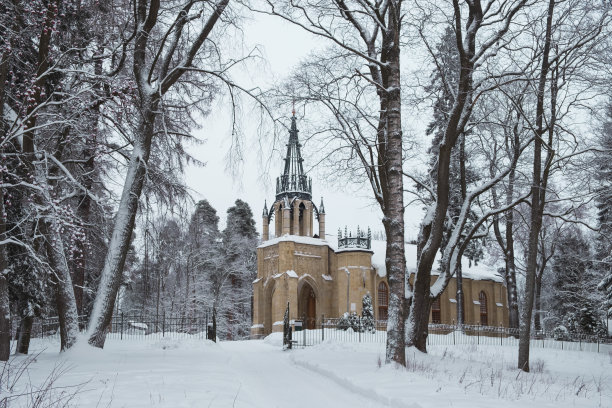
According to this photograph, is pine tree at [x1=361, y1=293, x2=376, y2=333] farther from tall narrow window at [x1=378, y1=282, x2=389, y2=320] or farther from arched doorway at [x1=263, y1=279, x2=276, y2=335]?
arched doorway at [x1=263, y1=279, x2=276, y2=335]

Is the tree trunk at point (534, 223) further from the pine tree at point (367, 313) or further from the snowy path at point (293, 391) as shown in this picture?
the pine tree at point (367, 313)

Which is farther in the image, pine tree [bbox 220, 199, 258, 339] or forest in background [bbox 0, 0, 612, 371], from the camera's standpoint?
pine tree [bbox 220, 199, 258, 339]

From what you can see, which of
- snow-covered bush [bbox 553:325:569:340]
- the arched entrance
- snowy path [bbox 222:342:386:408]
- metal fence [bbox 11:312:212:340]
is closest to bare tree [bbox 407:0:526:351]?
snowy path [bbox 222:342:386:408]

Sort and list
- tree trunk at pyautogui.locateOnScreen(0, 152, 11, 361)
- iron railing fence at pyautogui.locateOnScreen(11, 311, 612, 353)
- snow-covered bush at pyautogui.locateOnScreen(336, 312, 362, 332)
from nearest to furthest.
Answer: tree trunk at pyautogui.locateOnScreen(0, 152, 11, 361), iron railing fence at pyautogui.locateOnScreen(11, 311, 612, 353), snow-covered bush at pyautogui.locateOnScreen(336, 312, 362, 332)

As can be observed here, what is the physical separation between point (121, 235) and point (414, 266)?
33685mm

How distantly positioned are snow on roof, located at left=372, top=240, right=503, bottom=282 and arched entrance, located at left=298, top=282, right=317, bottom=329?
18.6ft

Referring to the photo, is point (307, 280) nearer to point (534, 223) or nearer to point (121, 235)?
point (534, 223)

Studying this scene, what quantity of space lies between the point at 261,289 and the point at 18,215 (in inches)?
1108

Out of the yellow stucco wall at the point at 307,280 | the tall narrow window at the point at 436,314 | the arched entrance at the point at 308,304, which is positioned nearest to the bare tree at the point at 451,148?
the yellow stucco wall at the point at 307,280

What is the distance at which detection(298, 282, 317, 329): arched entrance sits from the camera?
39922mm

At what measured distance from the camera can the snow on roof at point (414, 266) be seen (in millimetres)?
40156

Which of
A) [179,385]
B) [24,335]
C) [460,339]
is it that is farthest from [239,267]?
[179,385]

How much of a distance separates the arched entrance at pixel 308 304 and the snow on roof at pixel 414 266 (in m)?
5.66

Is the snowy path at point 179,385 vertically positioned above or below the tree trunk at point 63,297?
below
